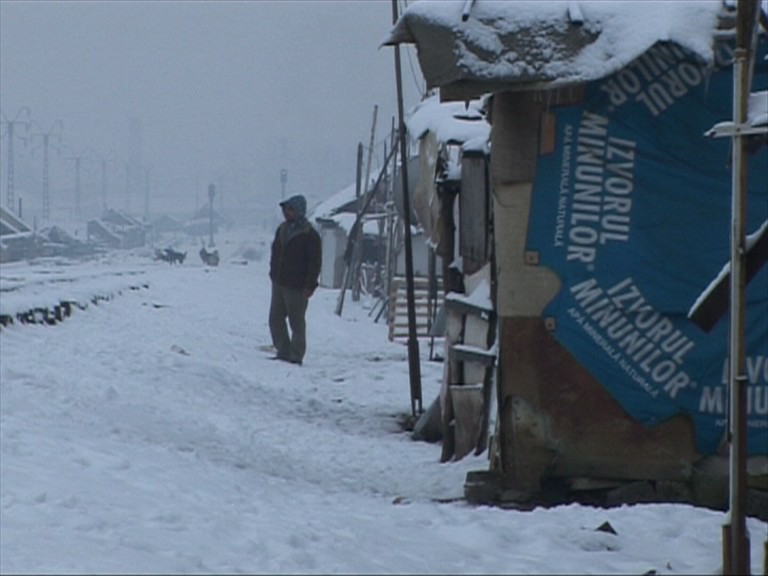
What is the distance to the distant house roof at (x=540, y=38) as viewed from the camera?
7.11 metres

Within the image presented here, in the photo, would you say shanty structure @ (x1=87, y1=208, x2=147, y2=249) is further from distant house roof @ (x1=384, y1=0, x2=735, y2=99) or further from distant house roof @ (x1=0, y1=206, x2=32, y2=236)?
distant house roof @ (x1=384, y1=0, x2=735, y2=99)

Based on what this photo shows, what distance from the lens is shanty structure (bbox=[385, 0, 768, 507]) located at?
733 centimetres

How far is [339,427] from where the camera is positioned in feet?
36.4

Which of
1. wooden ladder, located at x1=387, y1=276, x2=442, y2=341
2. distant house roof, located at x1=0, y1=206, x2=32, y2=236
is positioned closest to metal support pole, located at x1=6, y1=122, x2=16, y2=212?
distant house roof, located at x1=0, y1=206, x2=32, y2=236

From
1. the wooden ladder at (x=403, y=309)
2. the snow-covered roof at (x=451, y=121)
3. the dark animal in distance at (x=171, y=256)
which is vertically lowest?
the dark animal in distance at (x=171, y=256)

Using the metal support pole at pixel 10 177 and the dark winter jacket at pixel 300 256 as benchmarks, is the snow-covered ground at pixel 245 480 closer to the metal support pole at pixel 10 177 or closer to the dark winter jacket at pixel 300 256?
the dark winter jacket at pixel 300 256

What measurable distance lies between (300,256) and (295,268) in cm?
16

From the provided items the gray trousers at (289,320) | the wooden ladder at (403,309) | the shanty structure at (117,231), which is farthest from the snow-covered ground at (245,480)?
the shanty structure at (117,231)

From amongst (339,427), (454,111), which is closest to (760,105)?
(454,111)

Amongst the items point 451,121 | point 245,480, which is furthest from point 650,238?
point 451,121

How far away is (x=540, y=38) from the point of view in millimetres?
7199

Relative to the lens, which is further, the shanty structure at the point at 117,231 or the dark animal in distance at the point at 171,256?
the shanty structure at the point at 117,231

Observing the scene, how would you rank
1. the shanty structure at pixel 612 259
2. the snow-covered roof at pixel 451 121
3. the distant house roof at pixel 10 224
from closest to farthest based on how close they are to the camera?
the shanty structure at pixel 612 259
the snow-covered roof at pixel 451 121
the distant house roof at pixel 10 224

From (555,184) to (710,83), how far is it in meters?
0.96
